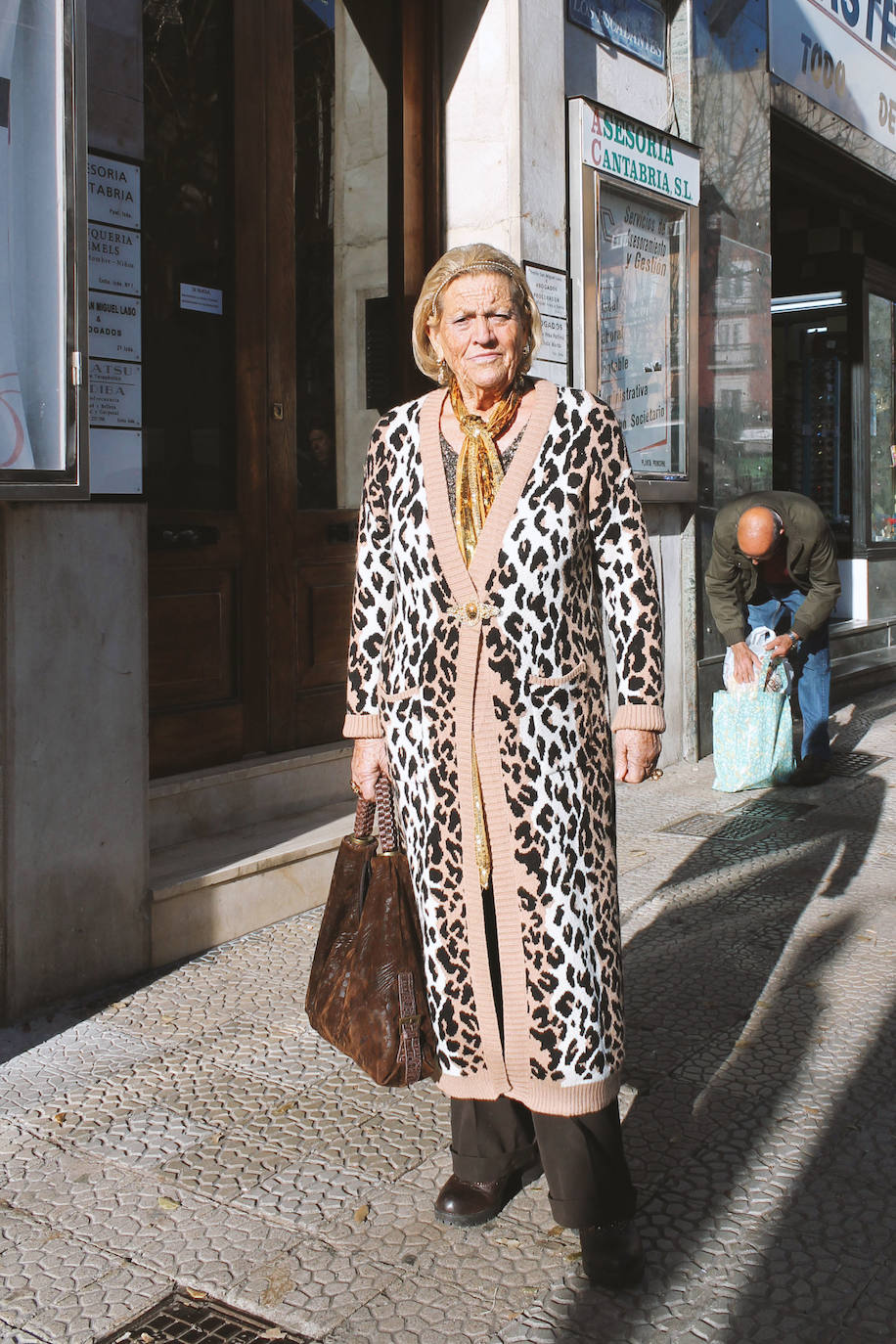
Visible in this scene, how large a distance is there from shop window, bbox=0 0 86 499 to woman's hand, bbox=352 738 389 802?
4.81 ft

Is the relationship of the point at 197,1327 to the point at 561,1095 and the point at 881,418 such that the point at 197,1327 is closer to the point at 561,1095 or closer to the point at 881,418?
the point at 561,1095

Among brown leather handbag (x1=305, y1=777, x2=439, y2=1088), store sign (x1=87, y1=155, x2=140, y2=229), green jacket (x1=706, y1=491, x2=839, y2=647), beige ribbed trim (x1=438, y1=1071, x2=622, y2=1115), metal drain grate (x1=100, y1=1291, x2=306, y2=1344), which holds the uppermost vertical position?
store sign (x1=87, y1=155, x2=140, y2=229)

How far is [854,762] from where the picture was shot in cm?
802

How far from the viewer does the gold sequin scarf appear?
275 cm

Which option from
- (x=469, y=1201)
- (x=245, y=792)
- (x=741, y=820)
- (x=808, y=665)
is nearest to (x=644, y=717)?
(x=469, y=1201)

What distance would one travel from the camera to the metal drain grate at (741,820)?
634cm

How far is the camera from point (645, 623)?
2805 millimetres

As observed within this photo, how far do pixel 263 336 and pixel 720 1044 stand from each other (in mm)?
3441

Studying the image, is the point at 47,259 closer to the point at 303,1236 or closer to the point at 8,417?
the point at 8,417

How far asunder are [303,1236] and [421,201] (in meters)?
5.08

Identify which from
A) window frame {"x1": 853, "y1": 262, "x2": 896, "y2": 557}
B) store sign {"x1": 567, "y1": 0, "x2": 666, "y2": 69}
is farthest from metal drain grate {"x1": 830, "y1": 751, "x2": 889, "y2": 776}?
window frame {"x1": 853, "y1": 262, "x2": 896, "y2": 557}

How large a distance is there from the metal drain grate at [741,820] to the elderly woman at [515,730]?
3574 mm

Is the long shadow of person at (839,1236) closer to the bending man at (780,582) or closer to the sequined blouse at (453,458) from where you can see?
the sequined blouse at (453,458)

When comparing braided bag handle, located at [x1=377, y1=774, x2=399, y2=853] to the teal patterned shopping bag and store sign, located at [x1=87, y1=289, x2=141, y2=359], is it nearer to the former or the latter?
store sign, located at [x1=87, y1=289, x2=141, y2=359]
